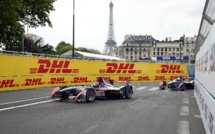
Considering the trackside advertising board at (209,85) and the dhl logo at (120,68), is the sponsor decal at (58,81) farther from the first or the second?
the trackside advertising board at (209,85)

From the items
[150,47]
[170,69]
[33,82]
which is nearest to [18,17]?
[33,82]

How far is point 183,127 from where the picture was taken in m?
8.29

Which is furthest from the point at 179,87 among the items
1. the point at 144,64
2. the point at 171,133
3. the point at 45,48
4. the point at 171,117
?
the point at 45,48

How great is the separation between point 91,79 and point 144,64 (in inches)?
366

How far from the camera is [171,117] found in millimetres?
10031

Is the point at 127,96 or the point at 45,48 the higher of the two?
the point at 45,48

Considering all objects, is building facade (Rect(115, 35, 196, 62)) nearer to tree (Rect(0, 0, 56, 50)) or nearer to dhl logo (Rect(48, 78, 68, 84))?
tree (Rect(0, 0, 56, 50))

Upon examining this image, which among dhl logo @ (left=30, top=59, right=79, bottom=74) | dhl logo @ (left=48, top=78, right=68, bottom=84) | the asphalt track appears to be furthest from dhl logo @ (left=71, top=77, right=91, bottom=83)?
the asphalt track

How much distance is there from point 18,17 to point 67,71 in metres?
8.97

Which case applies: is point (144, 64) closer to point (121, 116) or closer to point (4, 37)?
point (4, 37)

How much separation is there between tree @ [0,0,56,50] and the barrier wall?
26.1ft

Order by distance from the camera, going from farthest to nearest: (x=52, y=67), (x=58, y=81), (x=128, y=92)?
(x=58, y=81) < (x=52, y=67) < (x=128, y=92)

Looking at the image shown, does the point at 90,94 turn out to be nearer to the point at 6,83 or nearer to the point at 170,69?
the point at 6,83

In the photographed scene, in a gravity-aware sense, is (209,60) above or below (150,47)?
below
